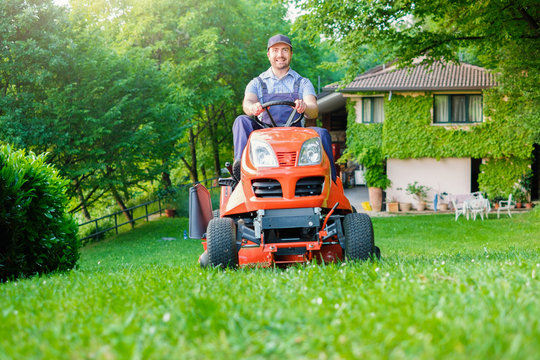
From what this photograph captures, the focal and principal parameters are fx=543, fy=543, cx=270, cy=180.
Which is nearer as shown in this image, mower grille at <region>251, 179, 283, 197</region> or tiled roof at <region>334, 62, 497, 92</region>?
mower grille at <region>251, 179, 283, 197</region>

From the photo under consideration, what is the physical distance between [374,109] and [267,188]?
23.5m

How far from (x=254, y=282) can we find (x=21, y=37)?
1600cm

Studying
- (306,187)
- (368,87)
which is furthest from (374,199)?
(306,187)

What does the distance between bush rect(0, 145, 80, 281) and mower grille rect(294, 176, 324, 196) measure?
318cm

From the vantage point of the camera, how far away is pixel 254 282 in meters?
4.07

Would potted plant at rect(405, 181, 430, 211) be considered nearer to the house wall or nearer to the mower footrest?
the house wall

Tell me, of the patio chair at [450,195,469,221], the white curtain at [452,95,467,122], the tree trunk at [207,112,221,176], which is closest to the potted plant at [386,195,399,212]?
the patio chair at [450,195,469,221]

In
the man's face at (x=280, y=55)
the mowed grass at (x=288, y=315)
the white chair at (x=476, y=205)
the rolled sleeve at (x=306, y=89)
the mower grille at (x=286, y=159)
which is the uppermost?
the man's face at (x=280, y=55)

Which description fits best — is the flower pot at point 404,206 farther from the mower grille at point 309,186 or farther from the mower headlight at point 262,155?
the mower headlight at point 262,155

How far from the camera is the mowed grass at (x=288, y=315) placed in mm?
2266

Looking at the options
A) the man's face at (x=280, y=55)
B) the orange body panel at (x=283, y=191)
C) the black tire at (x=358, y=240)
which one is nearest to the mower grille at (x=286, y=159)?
the orange body panel at (x=283, y=191)

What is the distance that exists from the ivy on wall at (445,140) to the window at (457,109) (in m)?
0.32

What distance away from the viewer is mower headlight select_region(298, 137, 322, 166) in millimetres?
5230

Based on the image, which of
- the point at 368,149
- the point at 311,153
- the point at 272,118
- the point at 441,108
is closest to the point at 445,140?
the point at 441,108
